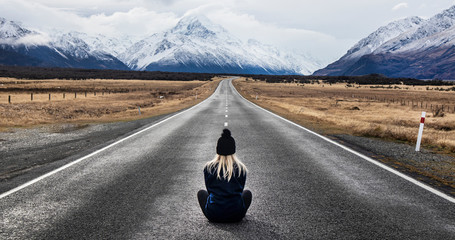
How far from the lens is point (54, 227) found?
4535 millimetres

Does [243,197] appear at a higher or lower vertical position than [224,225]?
higher

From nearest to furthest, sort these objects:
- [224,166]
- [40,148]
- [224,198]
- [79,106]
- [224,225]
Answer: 1. [224,166]
2. [224,198]
3. [224,225]
4. [40,148]
5. [79,106]

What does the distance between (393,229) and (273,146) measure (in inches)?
253

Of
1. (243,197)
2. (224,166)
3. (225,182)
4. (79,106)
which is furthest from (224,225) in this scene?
(79,106)

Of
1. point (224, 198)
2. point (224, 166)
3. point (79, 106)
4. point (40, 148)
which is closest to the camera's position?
point (224, 166)

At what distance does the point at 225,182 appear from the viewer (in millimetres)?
4309

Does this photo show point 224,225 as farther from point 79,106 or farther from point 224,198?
point 79,106

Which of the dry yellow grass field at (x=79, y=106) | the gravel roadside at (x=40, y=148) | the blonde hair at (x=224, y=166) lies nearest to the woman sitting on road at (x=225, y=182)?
the blonde hair at (x=224, y=166)

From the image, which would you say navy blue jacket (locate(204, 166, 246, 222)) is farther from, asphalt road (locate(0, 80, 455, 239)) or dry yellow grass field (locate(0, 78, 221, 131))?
dry yellow grass field (locate(0, 78, 221, 131))

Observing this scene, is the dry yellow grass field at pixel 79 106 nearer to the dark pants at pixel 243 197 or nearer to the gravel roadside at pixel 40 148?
the gravel roadside at pixel 40 148

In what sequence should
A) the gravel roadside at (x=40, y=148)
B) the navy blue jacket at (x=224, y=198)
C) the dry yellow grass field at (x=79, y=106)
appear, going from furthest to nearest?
the dry yellow grass field at (x=79, y=106) → the gravel roadside at (x=40, y=148) → the navy blue jacket at (x=224, y=198)

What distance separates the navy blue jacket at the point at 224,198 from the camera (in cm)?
435

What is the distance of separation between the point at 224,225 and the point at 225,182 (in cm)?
78

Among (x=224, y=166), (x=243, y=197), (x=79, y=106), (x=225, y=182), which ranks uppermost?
(x=224, y=166)
